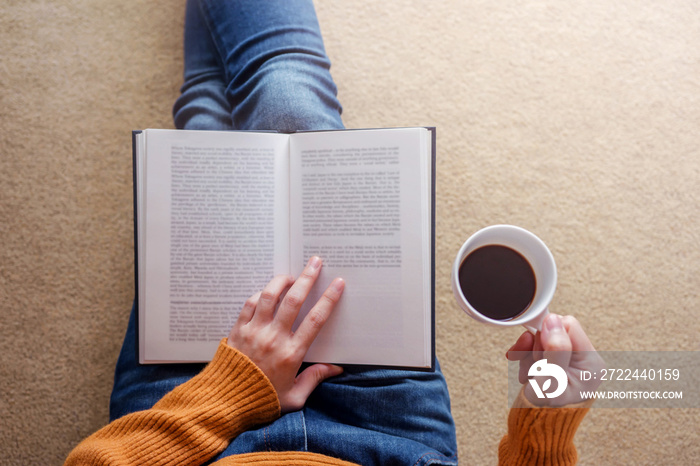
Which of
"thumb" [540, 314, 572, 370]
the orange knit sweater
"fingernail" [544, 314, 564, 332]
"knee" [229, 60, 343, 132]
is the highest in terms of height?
"knee" [229, 60, 343, 132]

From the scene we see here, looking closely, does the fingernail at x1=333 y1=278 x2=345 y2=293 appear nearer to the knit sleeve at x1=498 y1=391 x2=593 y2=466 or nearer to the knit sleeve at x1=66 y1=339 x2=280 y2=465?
the knit sleeve at x1=66 y1=339 x2=280 y2=465

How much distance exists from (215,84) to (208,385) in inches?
22.4

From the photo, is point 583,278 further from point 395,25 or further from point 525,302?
point 395,25

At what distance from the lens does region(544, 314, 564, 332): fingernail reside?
1.74ft

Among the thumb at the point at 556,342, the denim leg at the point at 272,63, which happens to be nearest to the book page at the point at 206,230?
the denim leg at the point at 272,63

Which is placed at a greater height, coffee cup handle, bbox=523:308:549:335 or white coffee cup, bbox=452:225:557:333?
white coffee cup, bbox=452:225:557:333

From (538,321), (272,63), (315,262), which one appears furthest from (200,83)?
(538,321)

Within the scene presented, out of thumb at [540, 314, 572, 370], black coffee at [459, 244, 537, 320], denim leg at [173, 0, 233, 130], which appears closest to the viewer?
thumb at [540, 314, 572, 370]

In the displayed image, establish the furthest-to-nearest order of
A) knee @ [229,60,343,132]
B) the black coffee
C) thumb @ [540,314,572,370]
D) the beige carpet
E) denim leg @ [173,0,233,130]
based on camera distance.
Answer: the beige carpet < denim leg @ [173,0,233,130] < knee @ [229,60,343,132] < the black coffee < thumb @ [540,314,572,370]

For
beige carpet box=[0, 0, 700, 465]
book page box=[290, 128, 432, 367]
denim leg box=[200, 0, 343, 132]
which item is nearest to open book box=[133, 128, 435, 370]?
book page box=[290, 128, 432, 367]

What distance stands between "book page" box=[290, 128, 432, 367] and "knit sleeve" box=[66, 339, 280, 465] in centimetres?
13

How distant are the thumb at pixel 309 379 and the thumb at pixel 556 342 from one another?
12.5 inches

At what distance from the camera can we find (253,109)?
2.60ft

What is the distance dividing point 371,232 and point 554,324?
27 cm
